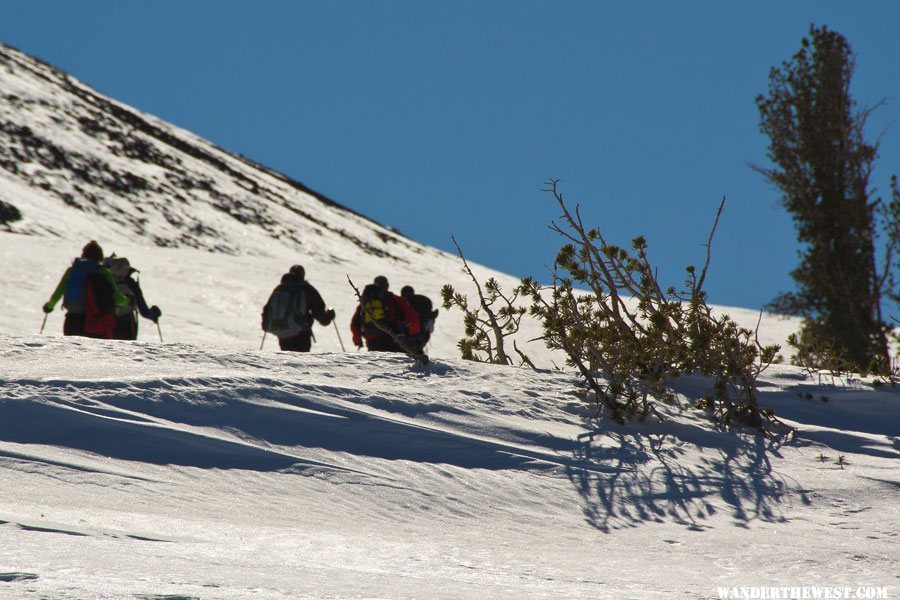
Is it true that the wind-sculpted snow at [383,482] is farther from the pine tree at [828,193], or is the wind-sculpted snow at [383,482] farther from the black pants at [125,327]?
the pine tree at [828,193]

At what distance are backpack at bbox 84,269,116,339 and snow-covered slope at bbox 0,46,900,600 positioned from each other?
199 centimetres

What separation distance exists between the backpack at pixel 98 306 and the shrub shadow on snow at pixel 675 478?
193 inches

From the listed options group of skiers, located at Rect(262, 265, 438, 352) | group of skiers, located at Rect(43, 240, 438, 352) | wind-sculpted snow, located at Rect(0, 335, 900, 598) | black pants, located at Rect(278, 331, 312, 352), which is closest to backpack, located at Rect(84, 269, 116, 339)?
group of skiers, located at Rect(43, 240, 438, 352)

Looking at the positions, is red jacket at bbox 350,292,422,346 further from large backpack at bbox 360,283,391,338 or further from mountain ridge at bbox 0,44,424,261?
mountain ridge at bbox 0,44,424,261

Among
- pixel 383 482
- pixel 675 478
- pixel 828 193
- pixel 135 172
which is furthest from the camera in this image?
pixel 135 172

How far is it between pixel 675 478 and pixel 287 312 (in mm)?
5396

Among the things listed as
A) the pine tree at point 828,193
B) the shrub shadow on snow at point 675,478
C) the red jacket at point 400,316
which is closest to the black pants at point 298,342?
the red jacket at point 400,316

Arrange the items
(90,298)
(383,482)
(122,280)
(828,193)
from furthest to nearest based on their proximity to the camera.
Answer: (828,193) → (122,280) → (90,298) → (383,482)

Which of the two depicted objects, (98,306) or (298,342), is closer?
(98,306)

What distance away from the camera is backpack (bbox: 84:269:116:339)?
908cm

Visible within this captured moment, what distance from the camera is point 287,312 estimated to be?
32.8 feet

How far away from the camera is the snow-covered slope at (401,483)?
365 centimetres

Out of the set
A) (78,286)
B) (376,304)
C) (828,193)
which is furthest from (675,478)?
(828,193)

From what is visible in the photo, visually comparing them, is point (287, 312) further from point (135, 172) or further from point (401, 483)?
point (135, 172)
